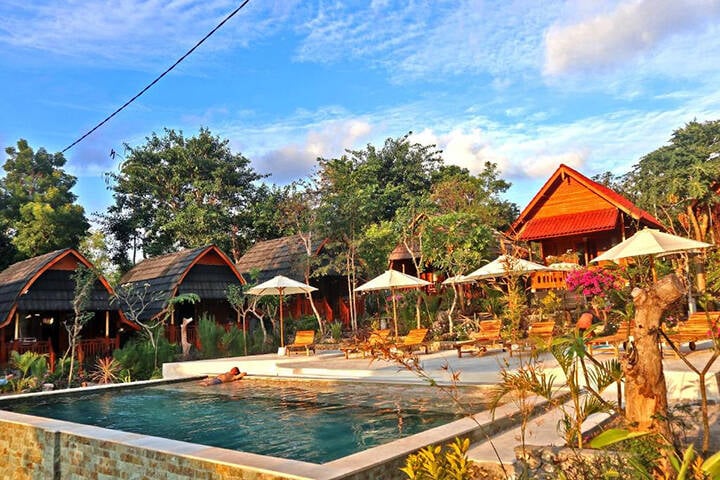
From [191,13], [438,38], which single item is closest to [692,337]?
[438,38]

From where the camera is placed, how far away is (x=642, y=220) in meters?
20.9

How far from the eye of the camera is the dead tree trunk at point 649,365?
455 cm

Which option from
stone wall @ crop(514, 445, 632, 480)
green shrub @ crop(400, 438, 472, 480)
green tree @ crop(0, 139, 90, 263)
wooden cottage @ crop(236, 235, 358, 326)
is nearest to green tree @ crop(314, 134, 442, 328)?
wooden cottage @ crop(236, 235, 358, 326)

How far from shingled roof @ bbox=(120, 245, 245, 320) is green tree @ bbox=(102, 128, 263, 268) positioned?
32.1 feet

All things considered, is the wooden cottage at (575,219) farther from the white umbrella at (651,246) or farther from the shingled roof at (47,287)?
the shingled roof at (47,287)

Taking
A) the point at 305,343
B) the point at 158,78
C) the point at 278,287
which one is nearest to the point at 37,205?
the point at 278,287

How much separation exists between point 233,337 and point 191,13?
11.1m

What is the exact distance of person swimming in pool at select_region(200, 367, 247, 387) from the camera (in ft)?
42.4

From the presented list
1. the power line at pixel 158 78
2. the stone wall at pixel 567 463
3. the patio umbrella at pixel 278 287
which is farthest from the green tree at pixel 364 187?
the stone wall at pixel 567 463

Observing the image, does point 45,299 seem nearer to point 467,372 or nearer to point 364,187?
point 467,372

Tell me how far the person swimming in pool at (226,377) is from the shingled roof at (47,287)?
6.47m

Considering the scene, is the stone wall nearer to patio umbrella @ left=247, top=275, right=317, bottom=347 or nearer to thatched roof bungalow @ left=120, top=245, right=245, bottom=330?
patio umbrella @ left=247, top=275, right=317, bottom=347

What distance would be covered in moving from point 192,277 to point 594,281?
13.7 metres

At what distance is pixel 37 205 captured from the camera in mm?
27094
